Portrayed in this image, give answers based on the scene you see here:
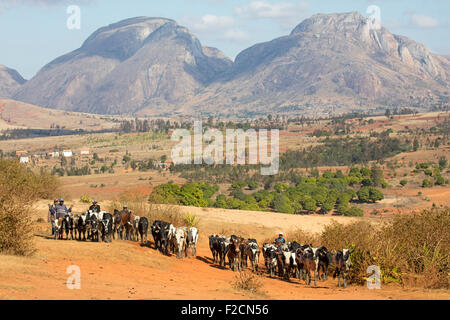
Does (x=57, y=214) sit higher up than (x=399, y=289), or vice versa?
(x=57, y=214)

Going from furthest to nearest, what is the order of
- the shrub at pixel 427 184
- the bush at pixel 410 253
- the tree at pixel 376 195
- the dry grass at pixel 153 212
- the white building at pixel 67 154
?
1. the white building at pixel 67 154
2. the shrub at pixel 427 184
3. the tree at pixel 376 195
4. the dry grass at pixel 153 212
5. the bush at pixel 410 253

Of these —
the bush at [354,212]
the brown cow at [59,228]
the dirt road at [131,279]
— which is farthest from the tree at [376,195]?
the brown cow at [59,228]

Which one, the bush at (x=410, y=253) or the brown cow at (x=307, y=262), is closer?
the bush at (x=410, y=253)

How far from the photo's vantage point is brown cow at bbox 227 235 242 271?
20.3 m

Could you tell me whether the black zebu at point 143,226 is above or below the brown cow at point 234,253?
above

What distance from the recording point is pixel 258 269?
21.6 m

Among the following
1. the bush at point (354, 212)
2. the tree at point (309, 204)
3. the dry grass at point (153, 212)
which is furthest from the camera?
the tree at point (309, 204)

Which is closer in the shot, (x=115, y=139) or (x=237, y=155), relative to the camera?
(x=237, y=155)

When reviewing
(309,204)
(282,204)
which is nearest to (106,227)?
(282,204)

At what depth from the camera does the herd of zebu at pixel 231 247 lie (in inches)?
747

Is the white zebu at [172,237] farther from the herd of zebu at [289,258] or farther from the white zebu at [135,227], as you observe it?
the white zebu at [135,227]
